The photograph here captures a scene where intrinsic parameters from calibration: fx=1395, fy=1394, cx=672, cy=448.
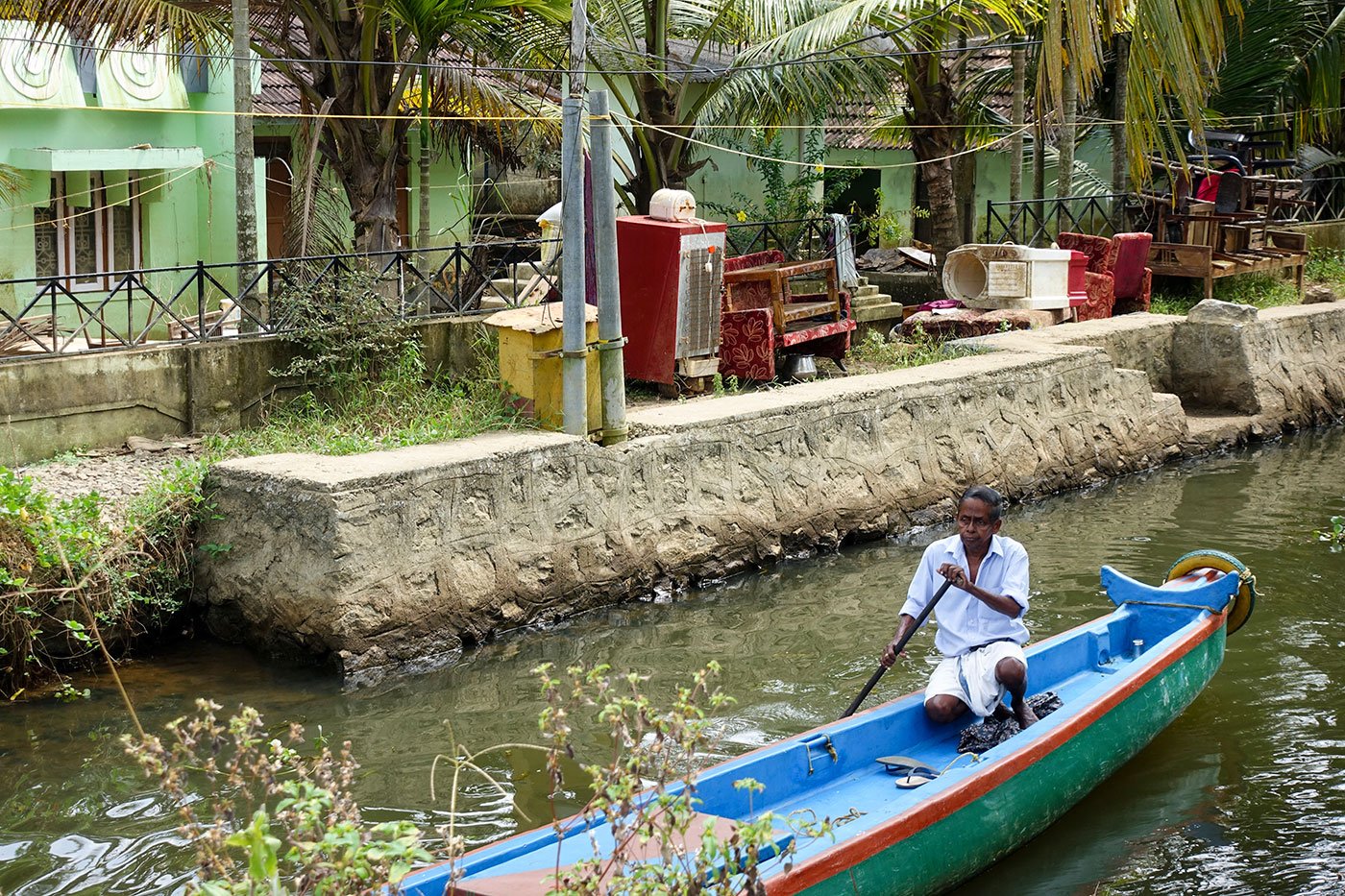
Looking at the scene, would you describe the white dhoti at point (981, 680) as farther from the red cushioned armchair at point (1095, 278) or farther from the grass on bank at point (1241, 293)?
the grass on bank at point (1241, 293)

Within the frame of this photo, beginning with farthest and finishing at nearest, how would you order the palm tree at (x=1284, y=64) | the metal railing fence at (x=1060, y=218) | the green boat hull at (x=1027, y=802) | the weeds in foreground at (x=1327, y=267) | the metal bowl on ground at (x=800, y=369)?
the palm tree at (x=1284, y=64), the weeds in foreground at (x=1327, y=267), the metal railing fence at (x=1060, y=218), the metal bowl on ground at (x=800, y=369), the green boat hull at (x=1027, y=802)

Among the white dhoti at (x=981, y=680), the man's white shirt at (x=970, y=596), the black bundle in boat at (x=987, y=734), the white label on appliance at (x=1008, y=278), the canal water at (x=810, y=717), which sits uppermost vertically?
the white label on appliance at (x=1008, y=278)

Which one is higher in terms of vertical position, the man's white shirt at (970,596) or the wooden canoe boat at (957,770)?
the man's white shirt at (970,596)

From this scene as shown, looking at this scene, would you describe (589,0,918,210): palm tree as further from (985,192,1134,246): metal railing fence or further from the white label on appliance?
(985,192,1134,246): metal railing fence

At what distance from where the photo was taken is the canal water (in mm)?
6461

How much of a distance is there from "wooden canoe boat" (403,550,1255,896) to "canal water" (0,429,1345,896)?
1.25ft

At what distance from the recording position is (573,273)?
9492 mm

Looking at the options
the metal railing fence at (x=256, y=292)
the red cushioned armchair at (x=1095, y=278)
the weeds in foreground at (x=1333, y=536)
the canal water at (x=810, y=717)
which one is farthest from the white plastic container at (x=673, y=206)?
the red cushioned armchair at (x=1095, y=278)

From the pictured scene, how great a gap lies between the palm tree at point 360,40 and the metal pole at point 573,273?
7.95 ft

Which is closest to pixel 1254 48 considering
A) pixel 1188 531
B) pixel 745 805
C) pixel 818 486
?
pixel 1188 531

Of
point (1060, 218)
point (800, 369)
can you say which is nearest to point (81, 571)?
point (800, 369)

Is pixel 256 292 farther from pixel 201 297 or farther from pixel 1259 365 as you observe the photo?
pixel 1259 365

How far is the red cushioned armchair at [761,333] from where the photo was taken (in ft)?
42.4

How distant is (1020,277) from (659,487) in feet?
22.7
